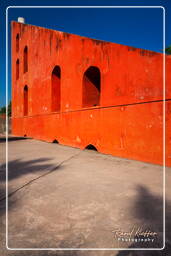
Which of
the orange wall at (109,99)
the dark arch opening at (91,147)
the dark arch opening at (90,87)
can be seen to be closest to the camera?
the orange wall at (109,99)

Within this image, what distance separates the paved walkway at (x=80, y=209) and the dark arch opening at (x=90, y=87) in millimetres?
3648

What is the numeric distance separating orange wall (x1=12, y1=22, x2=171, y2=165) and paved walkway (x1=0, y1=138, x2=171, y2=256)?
4.58 ft

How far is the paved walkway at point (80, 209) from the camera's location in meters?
1.18

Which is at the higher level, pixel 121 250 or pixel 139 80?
pixel 139 80

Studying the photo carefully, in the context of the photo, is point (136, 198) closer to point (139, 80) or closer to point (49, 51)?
point (139, 80)

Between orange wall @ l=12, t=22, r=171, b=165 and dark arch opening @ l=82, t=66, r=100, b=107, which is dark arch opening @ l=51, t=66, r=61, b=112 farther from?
dark arch opening @ l=82, t=66, r=100, b=107

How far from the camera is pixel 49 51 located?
7840mm

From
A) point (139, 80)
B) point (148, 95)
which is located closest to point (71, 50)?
point (139, 80)

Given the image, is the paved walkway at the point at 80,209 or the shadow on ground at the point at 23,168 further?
the shadow on ground at the point at 23,168

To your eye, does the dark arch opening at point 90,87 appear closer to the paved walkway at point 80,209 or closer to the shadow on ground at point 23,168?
the shadow on ground at point 23,168

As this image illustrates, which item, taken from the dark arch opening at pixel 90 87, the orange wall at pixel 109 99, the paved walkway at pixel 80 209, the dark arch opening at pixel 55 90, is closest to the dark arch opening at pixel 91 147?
the orange wall at pixel 109 99

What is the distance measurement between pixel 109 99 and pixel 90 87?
1.56 m

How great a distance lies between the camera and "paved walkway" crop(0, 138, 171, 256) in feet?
3.86

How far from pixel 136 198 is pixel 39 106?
796cm
